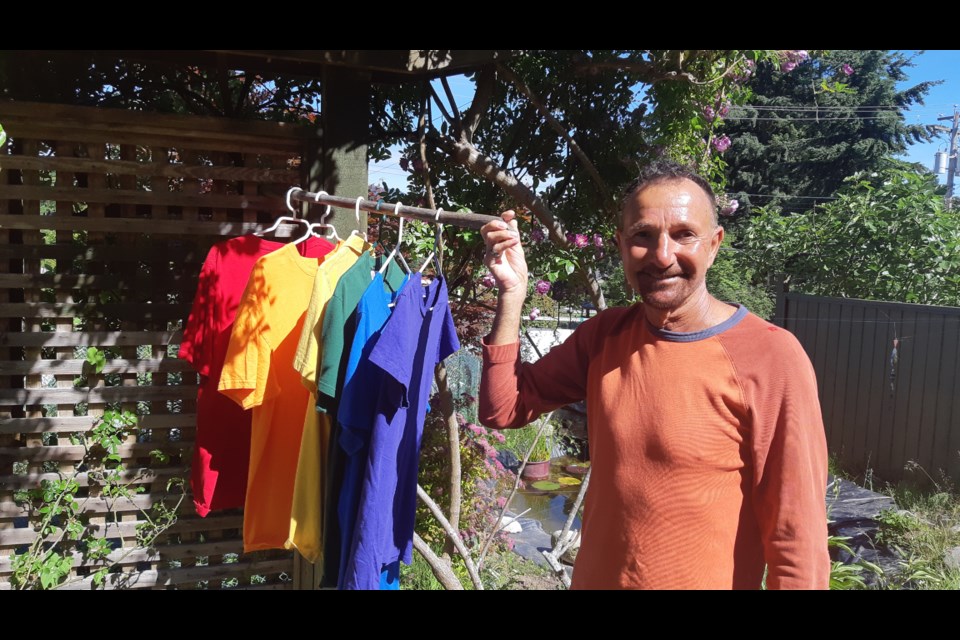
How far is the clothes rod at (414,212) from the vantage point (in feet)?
5.46

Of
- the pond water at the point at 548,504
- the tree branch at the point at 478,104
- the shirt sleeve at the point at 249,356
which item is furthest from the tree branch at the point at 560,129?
the pond water at the point at 548,504

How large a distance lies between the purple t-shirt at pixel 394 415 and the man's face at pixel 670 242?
60 cm

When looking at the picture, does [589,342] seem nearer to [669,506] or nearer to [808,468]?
[669,506]

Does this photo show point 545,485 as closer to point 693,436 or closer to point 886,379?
point 886,379

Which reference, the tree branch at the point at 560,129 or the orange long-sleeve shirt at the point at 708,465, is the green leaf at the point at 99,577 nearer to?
the orange long-sleeve shirt at the point at 708,465

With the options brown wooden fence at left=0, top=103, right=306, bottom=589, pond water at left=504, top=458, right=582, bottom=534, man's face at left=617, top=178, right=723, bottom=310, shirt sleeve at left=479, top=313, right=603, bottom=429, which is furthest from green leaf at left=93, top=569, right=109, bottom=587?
pond water at left=504, top=458, right=582, bottom=534

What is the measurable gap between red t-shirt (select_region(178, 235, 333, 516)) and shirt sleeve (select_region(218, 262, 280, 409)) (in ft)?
0.78

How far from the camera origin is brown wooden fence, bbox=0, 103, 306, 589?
2648 millimetres

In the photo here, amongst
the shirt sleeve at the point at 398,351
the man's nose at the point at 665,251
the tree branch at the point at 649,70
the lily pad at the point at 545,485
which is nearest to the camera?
the man's nose at the point at 665,251

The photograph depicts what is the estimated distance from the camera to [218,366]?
2299mm

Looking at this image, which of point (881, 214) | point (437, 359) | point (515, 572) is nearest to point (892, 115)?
point (881, 214)

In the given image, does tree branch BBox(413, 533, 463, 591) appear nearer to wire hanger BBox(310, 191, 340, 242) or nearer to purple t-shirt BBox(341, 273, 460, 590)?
purple t-shirt BBox(341, 273, 460, 590)

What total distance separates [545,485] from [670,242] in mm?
4823

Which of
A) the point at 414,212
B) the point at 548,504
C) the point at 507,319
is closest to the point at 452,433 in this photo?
the point at 414,212
